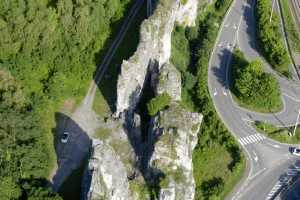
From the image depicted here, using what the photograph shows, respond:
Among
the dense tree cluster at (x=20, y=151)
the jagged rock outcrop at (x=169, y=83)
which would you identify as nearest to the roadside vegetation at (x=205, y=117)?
the jagged rock outcrop at (x=169, y=83)

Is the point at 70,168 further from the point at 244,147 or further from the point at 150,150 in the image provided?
the point at 244,147

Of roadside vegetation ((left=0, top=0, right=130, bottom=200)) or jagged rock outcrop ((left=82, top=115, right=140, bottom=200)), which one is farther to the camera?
roadside vegetation ((left=0, top=0, right=130, bottom=200))

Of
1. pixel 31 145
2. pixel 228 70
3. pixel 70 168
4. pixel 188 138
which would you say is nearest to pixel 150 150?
pixel 188 138

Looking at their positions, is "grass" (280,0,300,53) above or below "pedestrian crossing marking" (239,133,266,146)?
above

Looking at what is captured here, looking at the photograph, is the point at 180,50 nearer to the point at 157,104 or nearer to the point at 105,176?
the point at 157,104

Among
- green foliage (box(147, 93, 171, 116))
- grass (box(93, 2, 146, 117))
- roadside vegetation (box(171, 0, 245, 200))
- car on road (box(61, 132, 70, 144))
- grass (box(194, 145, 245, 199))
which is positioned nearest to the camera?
green foliage (box(147, 93, 171, 116))

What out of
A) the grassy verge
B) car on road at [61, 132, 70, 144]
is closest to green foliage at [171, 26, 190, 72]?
the grassy verge

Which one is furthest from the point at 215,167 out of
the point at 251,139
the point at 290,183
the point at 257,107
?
the point at 257,107

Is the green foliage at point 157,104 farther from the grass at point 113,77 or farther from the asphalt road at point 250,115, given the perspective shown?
the asphalt road at point 250,115

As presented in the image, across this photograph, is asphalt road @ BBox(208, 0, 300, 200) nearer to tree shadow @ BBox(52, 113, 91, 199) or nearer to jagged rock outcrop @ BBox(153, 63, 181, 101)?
jagged rock outcrop @ BBox(153, 63, 181, 101)
